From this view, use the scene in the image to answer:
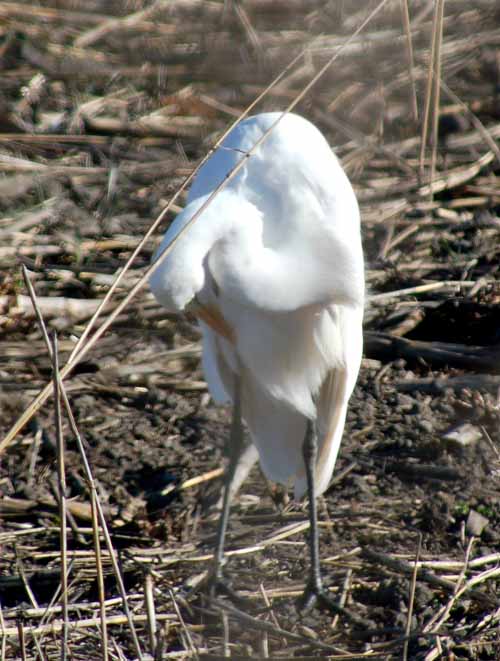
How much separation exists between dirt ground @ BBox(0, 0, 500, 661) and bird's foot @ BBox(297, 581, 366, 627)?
0.9 inches

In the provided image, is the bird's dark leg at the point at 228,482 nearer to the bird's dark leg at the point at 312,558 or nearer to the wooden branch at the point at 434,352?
the bird's dark leg at the point at 312,558

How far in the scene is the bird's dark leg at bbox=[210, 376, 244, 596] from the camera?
2.39m

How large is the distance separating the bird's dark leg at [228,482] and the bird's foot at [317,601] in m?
0.17

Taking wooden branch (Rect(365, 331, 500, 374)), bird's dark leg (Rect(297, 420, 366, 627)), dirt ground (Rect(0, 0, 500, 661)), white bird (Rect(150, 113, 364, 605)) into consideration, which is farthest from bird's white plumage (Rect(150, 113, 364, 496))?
wooden branch (Rect(365, 331, 500, 374))

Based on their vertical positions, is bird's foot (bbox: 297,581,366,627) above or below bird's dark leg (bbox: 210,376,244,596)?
below

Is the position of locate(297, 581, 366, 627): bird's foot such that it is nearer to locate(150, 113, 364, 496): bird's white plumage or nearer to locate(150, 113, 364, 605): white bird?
locate(150, 113, 364, 605): white bird

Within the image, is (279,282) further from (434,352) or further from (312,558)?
(434,352)

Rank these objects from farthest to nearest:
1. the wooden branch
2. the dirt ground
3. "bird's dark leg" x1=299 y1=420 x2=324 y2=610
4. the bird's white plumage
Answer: the wooden branch < "bird's dark leg" x1=299 y1=420 x2=324 y2=610 < the dirt ground < the bird's white plumage

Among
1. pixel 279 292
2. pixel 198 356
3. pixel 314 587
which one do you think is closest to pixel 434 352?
pixel 198 356

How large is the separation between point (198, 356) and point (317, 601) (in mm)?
1020

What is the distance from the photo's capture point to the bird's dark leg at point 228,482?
2393 millimetres

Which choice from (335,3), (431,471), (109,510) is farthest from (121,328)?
(335,3)

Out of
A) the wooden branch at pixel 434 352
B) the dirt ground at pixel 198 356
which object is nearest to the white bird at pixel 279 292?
the dirt ground at pixel 198 356

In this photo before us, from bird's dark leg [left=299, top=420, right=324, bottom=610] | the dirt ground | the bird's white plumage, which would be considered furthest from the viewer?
bird's dark leg [left=299, top=420, right=324, bottom=610]
